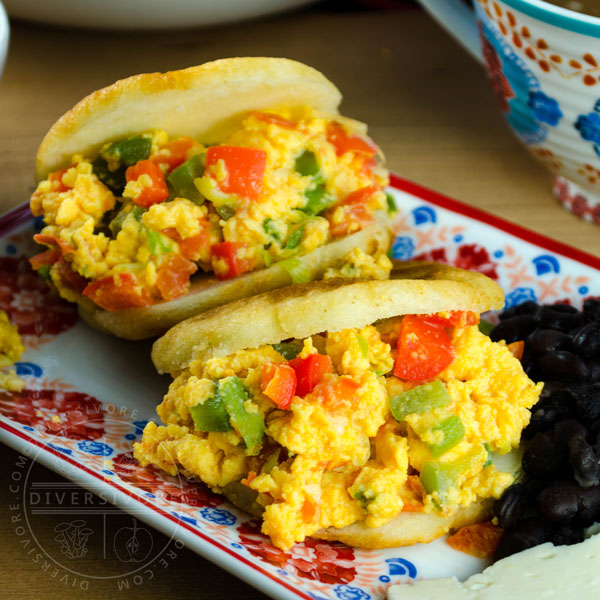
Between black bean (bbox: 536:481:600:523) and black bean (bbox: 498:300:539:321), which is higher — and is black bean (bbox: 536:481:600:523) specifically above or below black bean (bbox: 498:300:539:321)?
above

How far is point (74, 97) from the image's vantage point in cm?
619

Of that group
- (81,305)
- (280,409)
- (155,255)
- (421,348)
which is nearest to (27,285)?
(81,305)

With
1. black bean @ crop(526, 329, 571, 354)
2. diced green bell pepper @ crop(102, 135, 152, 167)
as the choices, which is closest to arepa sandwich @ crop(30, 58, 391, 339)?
diced green bell pepper @ crop(102, 135, 152, 167)

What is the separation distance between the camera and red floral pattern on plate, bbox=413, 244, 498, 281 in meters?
4.34

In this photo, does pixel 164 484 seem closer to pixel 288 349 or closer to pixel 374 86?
pixel 288 349

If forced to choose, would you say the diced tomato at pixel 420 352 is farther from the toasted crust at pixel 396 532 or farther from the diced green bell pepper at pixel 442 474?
the toasted crust at pixel 396 532

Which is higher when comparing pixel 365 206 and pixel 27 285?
pixel 365 206

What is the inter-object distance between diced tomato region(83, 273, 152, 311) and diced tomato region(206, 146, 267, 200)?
55 centimetres

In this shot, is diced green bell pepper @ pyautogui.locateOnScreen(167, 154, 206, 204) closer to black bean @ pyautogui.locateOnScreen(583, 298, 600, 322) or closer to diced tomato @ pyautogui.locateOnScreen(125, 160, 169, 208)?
diced tomato @ pyautogui.locateOnScreen(125, 160, 169, 208)

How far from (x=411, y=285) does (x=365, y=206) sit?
94 cm

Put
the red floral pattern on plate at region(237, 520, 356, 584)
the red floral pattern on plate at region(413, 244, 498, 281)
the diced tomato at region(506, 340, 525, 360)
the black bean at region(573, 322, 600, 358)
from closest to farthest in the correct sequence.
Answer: the red floral pattern on plate at region(237, 520, 356, 584)
the black bean at region(573, 322, 600, 358)
the diced tomato at region(506, 340, 525, 360)
the red floral pattern on plate at region(413, 244, 498, 281)

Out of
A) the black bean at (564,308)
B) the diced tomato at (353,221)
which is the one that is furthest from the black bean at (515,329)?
the diced tomato at (353,221)

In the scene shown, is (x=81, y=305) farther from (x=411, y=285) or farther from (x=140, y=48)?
(x=140, y=48)

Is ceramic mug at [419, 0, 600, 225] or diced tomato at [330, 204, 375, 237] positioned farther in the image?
ceramic mug at [419, 0, 600, 225]
